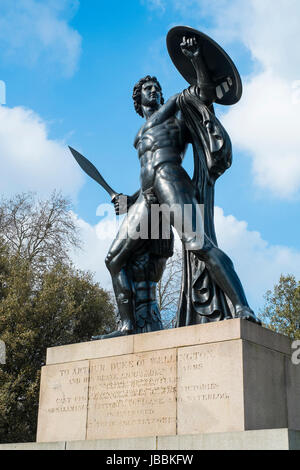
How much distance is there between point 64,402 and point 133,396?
1148 mm

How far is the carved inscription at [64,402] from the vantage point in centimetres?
751

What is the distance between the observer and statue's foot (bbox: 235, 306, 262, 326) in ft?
23.0

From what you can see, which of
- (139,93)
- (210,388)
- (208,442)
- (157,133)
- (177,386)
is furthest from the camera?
(139,93)

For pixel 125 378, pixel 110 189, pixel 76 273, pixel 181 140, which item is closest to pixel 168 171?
pixel 181 140

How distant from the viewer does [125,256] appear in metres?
8.61

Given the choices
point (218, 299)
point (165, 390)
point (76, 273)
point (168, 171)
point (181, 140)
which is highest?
point (76, 273)

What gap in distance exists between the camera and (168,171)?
27.3 feet

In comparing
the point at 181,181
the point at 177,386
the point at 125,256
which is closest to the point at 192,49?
the point at 181,181

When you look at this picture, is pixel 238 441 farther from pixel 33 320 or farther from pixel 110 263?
pixel 33 320

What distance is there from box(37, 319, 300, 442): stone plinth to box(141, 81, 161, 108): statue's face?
3.76m

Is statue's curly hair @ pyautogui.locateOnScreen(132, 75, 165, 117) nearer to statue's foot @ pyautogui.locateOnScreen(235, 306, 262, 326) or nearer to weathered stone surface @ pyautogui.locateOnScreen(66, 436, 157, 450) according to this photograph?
statue's foot @ pyautogui.locateOnScreen(235, 306, 262, 326)

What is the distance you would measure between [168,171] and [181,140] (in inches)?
25.0
